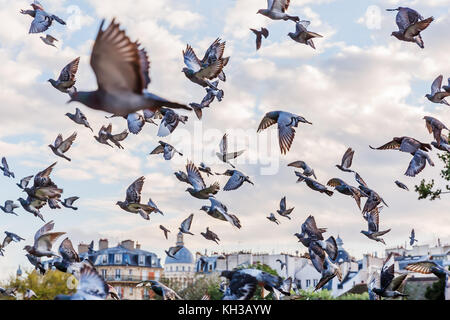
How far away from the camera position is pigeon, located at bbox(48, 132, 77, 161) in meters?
22.0

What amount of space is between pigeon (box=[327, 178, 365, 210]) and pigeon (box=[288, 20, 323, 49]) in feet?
12.8

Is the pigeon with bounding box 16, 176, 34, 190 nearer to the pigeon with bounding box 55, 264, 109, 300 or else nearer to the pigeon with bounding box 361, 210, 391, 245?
the pigeon with bounding box 361, 210, 391, 245

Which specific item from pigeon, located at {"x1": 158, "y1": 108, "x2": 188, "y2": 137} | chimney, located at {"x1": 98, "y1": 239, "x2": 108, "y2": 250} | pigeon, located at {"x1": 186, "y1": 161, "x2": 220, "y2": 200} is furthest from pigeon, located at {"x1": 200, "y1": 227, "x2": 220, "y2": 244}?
chimney, located at {"x1": 98, "y1": 239, "x2": 108, "y2": 250}

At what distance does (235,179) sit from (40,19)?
7.81 m

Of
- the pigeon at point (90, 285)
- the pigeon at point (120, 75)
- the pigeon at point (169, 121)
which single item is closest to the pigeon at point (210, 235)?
the pigeon at point (169, 121)

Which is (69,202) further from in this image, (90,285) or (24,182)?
(90,285)

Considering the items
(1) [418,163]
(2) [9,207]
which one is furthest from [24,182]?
(1) [418,163]

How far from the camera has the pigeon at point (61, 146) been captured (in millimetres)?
22016

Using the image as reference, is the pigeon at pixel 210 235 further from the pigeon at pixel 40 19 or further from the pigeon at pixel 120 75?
the pigeon at pixel 120 75

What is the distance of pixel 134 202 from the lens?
67.4 feet

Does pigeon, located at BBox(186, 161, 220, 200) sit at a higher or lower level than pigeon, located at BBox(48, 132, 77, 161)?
A: lower

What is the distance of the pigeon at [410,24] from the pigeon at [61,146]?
10293 mm
